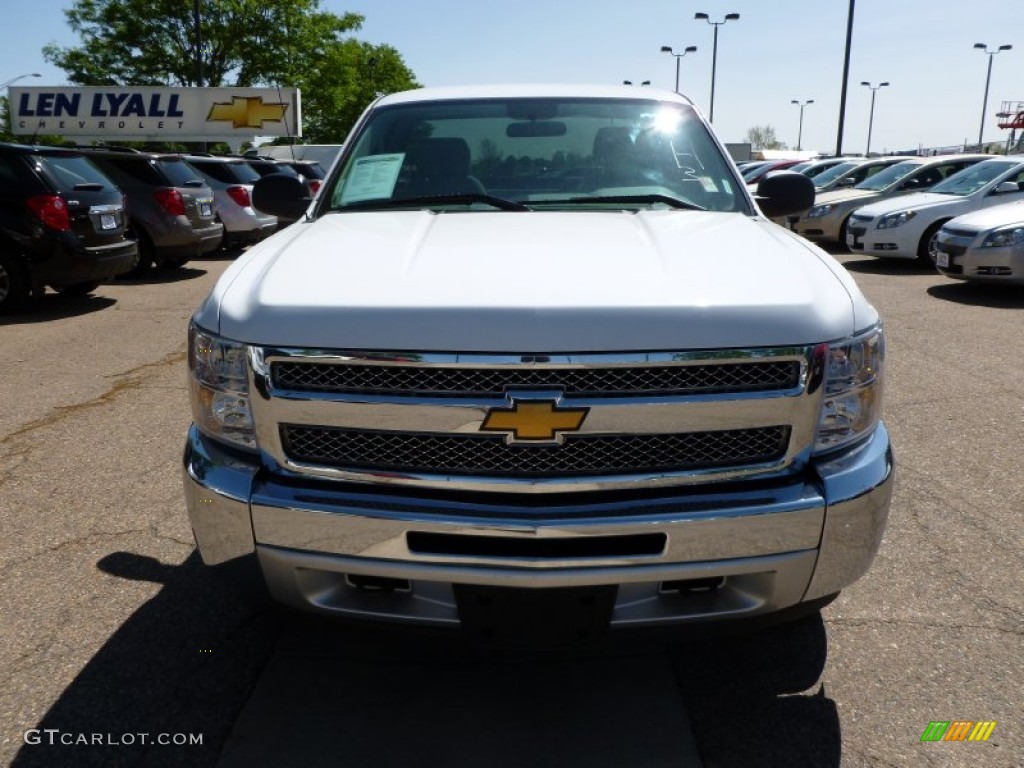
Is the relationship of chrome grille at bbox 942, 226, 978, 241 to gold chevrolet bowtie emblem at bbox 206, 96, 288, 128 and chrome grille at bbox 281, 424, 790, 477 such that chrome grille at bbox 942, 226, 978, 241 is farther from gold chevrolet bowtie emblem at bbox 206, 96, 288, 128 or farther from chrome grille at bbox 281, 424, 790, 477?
gold chevrolet bowtie emblem at bbox 206, 96, 288, 128

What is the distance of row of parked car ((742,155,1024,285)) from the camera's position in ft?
33.4

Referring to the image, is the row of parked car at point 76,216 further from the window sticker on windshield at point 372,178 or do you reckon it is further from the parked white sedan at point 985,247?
the parked white sedan at point 985,247

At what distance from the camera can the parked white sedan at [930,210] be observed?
1283cm

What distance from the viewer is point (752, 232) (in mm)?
2928

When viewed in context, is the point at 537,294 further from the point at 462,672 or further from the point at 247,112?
the point at 247,112

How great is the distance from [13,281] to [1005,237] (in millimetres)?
10465

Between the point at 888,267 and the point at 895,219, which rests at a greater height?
the point at 895,219

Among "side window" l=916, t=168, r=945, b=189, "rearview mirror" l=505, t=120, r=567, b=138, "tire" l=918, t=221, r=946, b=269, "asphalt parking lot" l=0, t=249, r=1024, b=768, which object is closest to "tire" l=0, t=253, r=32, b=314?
"asphalt parking lot" l=0, t=249, r=1024, b=768

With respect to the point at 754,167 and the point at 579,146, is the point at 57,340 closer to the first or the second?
the point at 579,146

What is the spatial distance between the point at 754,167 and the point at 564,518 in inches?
1221

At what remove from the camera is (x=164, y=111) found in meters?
32.5

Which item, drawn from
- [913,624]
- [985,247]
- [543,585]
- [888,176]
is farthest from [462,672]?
[888,176]

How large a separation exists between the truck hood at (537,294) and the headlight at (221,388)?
0.05 m

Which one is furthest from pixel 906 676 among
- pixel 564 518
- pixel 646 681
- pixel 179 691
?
pixel 179 691
